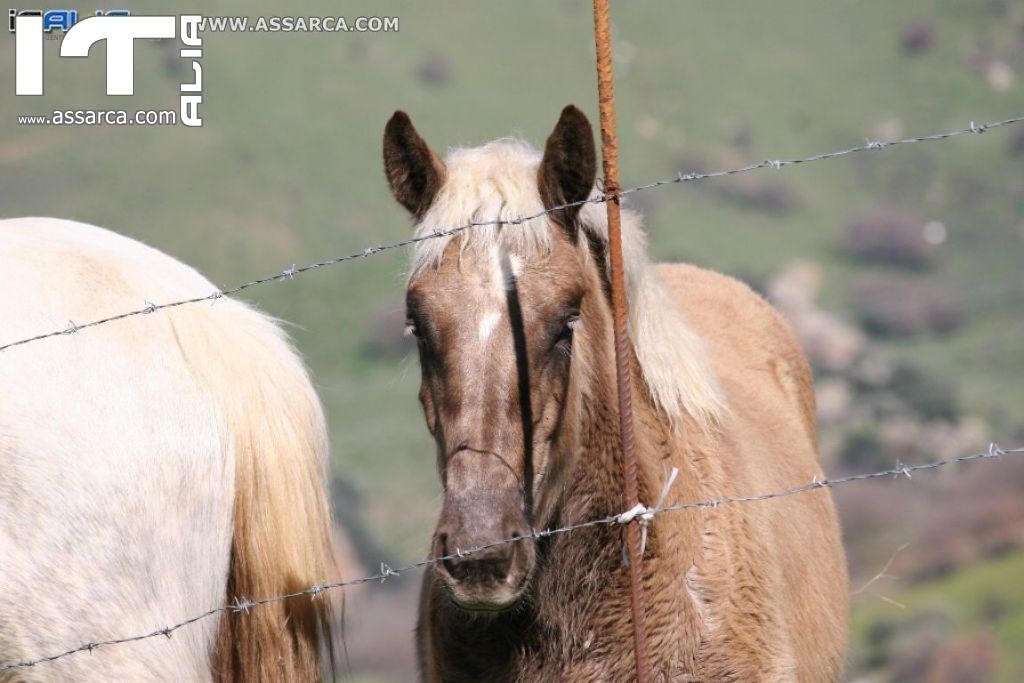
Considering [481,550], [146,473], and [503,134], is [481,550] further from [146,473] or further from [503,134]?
[503,134]

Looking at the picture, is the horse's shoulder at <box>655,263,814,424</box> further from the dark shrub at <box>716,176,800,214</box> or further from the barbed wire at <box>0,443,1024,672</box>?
the dark shrub at <box>716,176,800,214</box>

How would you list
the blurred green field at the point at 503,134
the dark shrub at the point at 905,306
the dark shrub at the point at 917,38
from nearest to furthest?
1. the blurred green field at the point at 503,134
2. the dark shrub at the point at 905,306
3. the dark shrub at the point at 917,38

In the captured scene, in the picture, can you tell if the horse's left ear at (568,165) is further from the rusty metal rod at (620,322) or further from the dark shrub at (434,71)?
the dark shrub at (434,71)

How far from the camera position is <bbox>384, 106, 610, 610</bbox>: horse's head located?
2701mm

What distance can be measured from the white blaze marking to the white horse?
2.95 feet

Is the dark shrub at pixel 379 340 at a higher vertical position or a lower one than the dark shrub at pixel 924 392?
higher

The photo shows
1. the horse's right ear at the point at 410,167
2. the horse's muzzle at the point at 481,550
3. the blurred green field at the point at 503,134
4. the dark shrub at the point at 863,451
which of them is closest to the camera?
the horse's muzzle at the point at 481,550

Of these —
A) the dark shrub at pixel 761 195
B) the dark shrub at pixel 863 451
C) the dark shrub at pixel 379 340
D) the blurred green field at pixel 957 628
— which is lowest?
the blurred green field at pixel 957 628

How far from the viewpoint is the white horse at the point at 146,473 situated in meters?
2.94

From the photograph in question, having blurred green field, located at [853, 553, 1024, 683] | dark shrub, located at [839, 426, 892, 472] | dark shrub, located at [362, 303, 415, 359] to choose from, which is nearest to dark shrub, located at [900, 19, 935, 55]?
dark shrub, located at [839, 426, 892, 472]

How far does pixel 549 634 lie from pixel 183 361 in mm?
1238

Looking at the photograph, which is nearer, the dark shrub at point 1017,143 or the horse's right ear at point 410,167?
the horse's right ear at point 410,167

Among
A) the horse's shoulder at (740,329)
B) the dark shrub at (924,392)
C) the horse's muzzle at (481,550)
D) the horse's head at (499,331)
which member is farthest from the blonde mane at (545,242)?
the dark shrub at (924,392)

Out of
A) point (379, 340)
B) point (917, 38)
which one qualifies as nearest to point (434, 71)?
point (379, 340)
